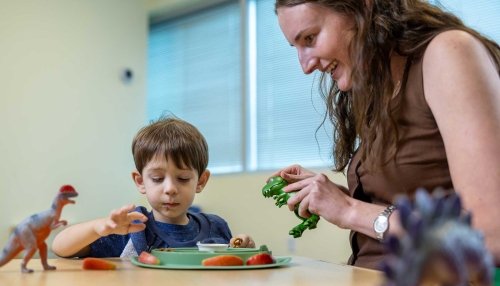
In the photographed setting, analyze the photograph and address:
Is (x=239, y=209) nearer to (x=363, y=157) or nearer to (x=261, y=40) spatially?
(x=261, y=40)

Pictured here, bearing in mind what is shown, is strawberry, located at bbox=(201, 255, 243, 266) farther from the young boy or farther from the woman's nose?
the woman's nose

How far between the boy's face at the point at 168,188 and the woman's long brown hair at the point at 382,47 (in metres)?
0.55

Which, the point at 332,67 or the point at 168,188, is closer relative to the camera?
the point at 332,67

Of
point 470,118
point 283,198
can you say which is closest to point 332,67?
point 283,198

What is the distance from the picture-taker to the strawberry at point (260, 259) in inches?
40.8

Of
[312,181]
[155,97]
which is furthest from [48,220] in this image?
[155,97]

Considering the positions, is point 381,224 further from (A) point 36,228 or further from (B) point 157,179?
(B) point 157,179

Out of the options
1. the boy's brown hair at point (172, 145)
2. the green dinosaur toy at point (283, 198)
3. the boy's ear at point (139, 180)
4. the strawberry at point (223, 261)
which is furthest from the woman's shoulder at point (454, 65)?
the boy's ear at point (139, 180)

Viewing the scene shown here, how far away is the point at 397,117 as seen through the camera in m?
1.27

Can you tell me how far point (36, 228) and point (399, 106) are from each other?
0.76m

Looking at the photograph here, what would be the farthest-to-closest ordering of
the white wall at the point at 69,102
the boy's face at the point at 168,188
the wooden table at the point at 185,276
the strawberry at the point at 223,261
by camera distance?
the white wall at the point at 69,102 → the boy's face at the point at 168,188 → the strawberry at the point at 223,261 → the wooden table at the point at 185,276

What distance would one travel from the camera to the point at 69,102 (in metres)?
4.72

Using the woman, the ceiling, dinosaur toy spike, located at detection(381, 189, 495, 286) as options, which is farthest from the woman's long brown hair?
the ceiling

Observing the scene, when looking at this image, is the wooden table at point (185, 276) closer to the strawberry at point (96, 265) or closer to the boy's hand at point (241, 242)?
the strawberry at point (96, 265)
